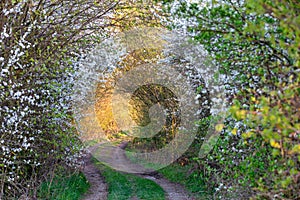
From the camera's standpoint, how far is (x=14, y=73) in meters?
7.13

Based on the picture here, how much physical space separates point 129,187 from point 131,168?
9.28 feet

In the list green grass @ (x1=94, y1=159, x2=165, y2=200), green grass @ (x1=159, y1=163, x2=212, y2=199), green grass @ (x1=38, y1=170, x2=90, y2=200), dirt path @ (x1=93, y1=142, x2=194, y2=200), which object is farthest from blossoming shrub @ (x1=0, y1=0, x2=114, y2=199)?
green grass @ (x1=159, y1=163, x2=212, y2=199)

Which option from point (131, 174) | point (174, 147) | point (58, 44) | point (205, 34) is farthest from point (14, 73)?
point (174, 147)

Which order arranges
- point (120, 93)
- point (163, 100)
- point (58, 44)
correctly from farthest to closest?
1. point (120, 93)
2. point (163, 100)
3. point (58, 44)

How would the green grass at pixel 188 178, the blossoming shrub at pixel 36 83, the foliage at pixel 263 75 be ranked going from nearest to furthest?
1. the foliage at pixel 263 75
2. the blossoming shrub at pixel 36 83
3. the green grass at pixel 188 178

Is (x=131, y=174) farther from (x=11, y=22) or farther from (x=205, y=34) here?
(x=205, y=34)

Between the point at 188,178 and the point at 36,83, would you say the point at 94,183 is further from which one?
the point at 36,83

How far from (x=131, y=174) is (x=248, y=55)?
7.63m

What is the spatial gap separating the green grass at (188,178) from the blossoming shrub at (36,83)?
10.3ft

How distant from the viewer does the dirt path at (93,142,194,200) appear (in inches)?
380

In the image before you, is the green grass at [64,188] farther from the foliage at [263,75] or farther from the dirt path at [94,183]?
the foliage at [263,75]

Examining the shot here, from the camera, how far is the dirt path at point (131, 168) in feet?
31.6

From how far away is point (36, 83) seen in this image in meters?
7.67

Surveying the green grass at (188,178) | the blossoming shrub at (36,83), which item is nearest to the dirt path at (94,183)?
the blossoming shrub at (36,83)
